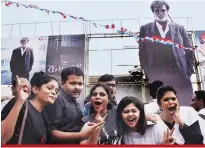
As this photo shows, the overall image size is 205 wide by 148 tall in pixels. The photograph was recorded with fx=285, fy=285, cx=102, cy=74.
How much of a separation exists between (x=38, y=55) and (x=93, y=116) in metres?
1.40

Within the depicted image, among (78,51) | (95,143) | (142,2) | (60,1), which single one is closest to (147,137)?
(95,143)

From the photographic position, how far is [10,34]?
4.67 meters

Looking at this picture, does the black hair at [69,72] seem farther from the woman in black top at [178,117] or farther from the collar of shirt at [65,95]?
the woman in black top at [178,117]

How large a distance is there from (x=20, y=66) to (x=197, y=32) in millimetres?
2943

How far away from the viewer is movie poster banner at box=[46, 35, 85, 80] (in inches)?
177

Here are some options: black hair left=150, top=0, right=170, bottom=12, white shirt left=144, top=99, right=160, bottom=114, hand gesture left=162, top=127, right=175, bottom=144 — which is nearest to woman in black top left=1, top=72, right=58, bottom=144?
white shirt left=144, top=99, right=160, bottom=114

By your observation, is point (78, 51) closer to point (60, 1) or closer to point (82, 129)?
point (60, 1)

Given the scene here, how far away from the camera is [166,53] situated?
4.53 meters

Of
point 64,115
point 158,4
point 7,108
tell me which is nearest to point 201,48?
point 158,4

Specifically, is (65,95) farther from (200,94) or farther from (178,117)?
(200,94)

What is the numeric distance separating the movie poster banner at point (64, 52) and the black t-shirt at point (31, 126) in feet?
2.32

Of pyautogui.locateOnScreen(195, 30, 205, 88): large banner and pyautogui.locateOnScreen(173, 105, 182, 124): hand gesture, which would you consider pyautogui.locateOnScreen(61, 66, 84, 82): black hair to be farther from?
pyautogui.locateOnScreen(195, 30, 205, 88): large banner

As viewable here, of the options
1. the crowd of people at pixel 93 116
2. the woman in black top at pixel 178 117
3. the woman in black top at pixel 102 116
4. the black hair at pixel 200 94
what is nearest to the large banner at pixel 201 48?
the black hair at pixel 200 94

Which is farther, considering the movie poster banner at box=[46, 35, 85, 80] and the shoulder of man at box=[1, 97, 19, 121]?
the movie poster banner at box=[46, 35, 85, 80]
